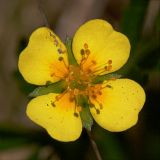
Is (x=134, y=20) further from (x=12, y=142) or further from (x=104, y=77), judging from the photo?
(x=12, y=142)

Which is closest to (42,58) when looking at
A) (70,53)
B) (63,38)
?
(70,53)

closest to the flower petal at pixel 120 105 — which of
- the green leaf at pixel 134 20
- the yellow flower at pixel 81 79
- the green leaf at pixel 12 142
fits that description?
the yellow flower at pixel 81 79

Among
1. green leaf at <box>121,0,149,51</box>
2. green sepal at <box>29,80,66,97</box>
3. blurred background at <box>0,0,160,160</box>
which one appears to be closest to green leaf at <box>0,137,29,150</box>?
blurred background at <box>0,0,160,160</box>

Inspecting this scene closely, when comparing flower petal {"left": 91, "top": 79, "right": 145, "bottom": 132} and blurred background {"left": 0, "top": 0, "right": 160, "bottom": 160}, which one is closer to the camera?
flower petal {"left": 91, "top": 79, "right": 145, "bottom": 132}

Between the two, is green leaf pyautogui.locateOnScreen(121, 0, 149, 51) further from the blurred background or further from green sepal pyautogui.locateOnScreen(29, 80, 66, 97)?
green sepal pyautogui.locateOnScreen(29, 80, 66, 97)

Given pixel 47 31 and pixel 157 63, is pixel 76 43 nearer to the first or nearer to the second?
pixel 47 31

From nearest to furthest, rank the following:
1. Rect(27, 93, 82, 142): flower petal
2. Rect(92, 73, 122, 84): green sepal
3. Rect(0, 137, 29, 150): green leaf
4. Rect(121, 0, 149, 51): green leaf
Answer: Rect(27, 93, 82, 142): flower petal < Rect(92, 73, 122, 84): green sepal < Rect(121, 0, 149, 51): green leaf < Rect(0, 137, 29, 150): green leaf

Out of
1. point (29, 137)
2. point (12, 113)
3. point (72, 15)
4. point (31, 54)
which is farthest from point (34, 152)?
point (72, 15)
